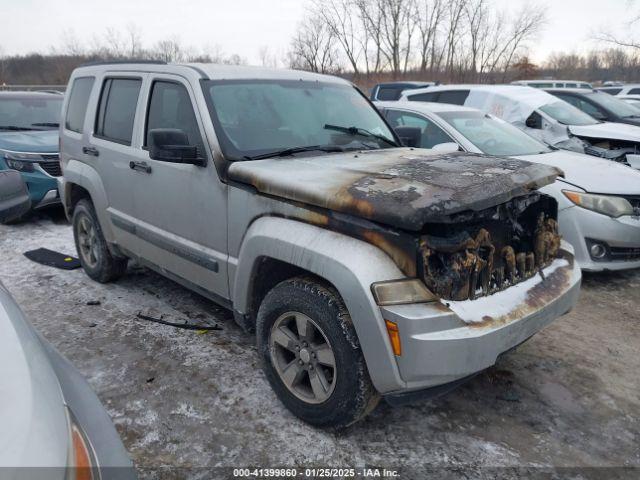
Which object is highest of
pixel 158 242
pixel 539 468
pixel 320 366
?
pixel 158 242

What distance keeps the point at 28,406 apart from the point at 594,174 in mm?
5246

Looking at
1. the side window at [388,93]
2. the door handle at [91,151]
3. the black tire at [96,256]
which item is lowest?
the black tire at [96,256]

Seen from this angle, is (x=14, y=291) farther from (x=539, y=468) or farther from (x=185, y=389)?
(x=539, y=468)

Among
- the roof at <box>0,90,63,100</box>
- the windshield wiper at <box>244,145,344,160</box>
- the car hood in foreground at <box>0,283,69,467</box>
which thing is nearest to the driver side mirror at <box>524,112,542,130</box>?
the windshield wiper at <box>244,145,344,160</box>

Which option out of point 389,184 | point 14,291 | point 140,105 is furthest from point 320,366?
point 14,291

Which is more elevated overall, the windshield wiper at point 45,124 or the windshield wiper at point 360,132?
the windshield wiper at point 45,124

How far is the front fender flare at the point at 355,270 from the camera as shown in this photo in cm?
224

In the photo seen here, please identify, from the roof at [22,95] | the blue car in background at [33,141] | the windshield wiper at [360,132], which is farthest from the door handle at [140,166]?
the roof at [22,95]

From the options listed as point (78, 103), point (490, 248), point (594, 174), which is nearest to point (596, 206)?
point (594, 174)

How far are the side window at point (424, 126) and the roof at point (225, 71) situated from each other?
1.92m

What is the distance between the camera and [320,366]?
8.72 feet

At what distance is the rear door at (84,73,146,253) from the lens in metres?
3.98

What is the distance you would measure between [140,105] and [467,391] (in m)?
3.13

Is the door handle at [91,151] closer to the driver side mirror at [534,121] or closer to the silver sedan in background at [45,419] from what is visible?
the silver sedan in background at [45,419]
